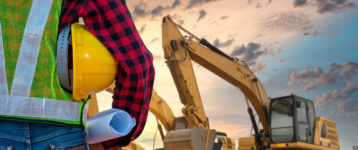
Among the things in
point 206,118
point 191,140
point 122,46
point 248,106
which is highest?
point 248,106

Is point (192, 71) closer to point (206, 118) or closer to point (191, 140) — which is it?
point (206, 118)

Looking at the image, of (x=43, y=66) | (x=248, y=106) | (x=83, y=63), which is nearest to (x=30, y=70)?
(x=43, y=66)

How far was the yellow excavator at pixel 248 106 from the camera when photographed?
31.0ft

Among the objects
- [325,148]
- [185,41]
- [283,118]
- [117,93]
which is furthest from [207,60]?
[117,93]

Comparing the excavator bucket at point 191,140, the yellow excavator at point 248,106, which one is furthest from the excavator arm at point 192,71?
the excavator bucket at point 191,140

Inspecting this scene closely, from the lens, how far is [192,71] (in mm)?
10648

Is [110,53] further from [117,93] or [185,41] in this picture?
[185,41]

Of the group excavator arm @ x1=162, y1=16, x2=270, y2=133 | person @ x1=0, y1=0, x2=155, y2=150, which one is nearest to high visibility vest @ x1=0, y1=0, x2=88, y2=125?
person @ x1=0, y1=0, x2=155, y2=150

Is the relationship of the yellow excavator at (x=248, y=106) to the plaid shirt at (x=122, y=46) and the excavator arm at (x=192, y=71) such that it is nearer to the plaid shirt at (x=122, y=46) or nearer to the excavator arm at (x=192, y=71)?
the excavator arm at (x=192, y=71)

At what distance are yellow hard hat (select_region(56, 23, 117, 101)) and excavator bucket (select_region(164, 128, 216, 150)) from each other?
25.7 feet

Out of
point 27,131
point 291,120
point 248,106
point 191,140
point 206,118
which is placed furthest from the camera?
point 248,106

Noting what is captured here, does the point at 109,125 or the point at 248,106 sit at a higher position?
the point at 248,106

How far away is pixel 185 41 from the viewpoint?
35.5ft

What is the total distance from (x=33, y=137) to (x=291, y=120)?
10696 millimetres
